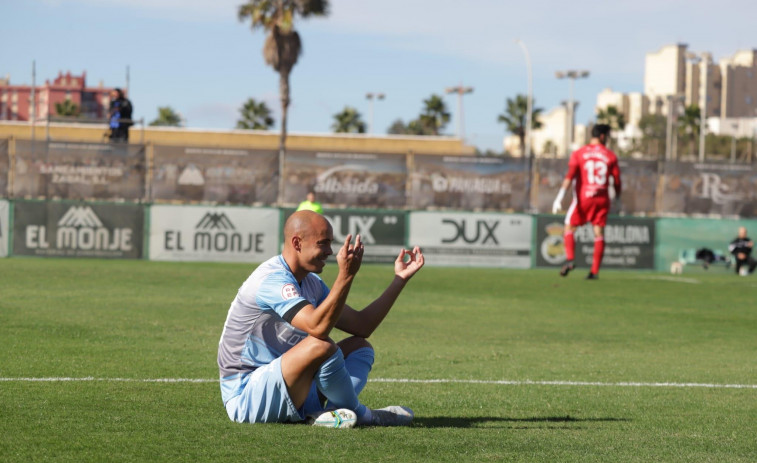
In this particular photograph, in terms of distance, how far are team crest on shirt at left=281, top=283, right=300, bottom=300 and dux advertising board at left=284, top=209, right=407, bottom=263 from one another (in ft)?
72.0

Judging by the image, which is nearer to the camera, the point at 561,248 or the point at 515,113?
the point at 561,248

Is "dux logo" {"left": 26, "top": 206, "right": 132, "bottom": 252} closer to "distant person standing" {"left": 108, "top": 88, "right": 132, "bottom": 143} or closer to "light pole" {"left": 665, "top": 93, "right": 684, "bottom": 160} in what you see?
"distant person standing" {"left": 108, "top": 88, "right": 132, "bottom": 143}

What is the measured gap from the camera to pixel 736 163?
98.9 feet

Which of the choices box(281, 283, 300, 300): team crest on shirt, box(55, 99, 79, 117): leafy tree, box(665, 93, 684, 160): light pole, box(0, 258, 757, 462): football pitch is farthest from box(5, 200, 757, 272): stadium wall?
box(55, 99, 79, 117): leafy tree

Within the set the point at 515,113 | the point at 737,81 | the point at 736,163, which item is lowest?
the point at 736,163

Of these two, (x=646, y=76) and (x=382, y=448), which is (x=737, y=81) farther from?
(x=382, y=448)

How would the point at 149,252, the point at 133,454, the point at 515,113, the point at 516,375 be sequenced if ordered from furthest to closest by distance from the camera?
the point at 515,113
the point at 149,252
the point at 516,375
the point at 133,454

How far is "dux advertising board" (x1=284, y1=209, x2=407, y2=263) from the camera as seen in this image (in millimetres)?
27766

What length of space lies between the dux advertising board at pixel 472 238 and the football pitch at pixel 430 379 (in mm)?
9473

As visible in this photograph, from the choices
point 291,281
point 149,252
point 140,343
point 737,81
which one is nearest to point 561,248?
point 149,252

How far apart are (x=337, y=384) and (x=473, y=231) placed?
73.8 ft

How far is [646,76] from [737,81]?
1627cm

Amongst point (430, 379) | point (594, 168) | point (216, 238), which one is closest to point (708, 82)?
point (216, 238)

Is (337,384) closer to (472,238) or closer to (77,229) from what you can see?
(77,229)
